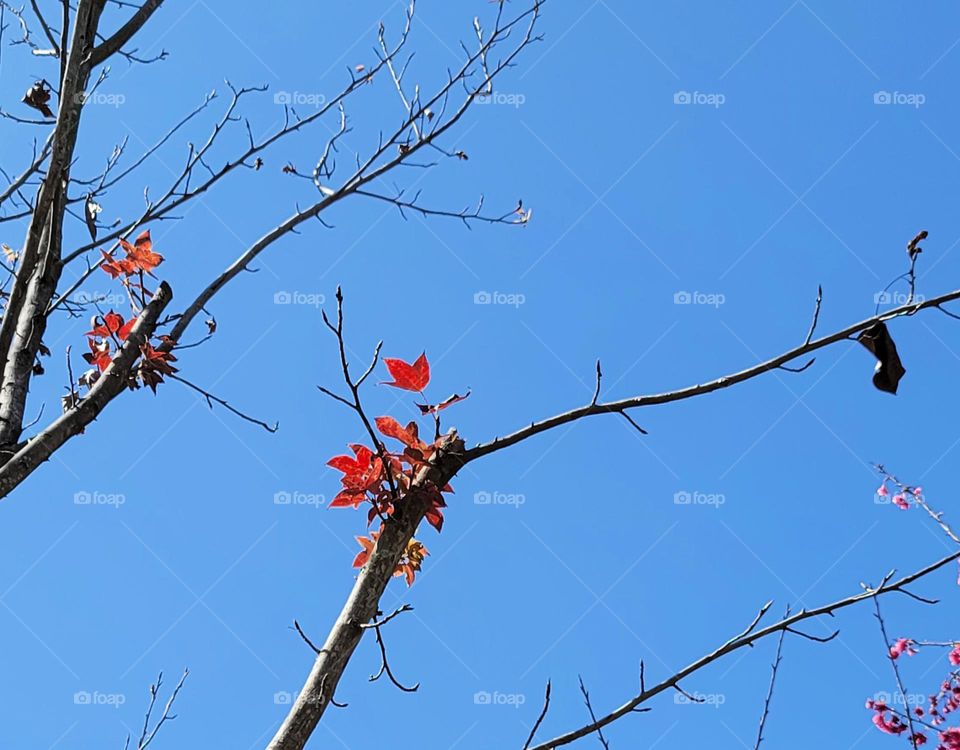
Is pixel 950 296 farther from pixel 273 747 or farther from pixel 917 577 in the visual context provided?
pixel 273 747

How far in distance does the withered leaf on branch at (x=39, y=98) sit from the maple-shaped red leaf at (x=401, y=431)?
69.5 inches

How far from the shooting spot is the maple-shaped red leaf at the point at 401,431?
4.62 feet

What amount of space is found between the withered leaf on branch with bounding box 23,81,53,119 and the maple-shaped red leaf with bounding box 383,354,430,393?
172 cm

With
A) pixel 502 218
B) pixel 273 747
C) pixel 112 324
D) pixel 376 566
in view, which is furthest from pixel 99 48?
pixel 273 747

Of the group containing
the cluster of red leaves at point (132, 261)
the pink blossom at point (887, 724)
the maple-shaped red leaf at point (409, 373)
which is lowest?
the maple-shaped red leaf at point (409, 373)

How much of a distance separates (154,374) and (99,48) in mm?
856

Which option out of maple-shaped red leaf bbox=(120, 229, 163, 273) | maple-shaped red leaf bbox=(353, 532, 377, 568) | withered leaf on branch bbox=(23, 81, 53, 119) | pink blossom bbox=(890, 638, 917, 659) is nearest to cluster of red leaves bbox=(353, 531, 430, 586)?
maple-shaped red leaf bbox=(353, 532, 377, 568)

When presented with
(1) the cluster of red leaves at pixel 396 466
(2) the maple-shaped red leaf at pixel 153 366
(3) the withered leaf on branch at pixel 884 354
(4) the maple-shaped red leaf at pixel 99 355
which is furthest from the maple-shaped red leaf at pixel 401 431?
(4) the maple-shaped red leaf at pixel 99 355

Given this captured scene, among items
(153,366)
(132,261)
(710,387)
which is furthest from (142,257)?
(710,387)

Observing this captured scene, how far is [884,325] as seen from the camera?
4.11ft

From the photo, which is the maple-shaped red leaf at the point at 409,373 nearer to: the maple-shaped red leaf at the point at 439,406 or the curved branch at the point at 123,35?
the maple-shaped red leaf at the point at 439,406

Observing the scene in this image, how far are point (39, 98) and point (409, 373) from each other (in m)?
1.75

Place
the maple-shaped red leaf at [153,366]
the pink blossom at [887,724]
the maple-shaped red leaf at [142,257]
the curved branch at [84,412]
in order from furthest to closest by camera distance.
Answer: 1. the pink blossom at [887,724]
2. the maple-shaped red leaf at [142,257]
3. the maple-shaped red leaf at [153,366]
4. the curved branch at [84,412]

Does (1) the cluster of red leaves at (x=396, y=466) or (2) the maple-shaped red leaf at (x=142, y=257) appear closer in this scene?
(1) the cluster of red leaves at (x=396, y=466)
